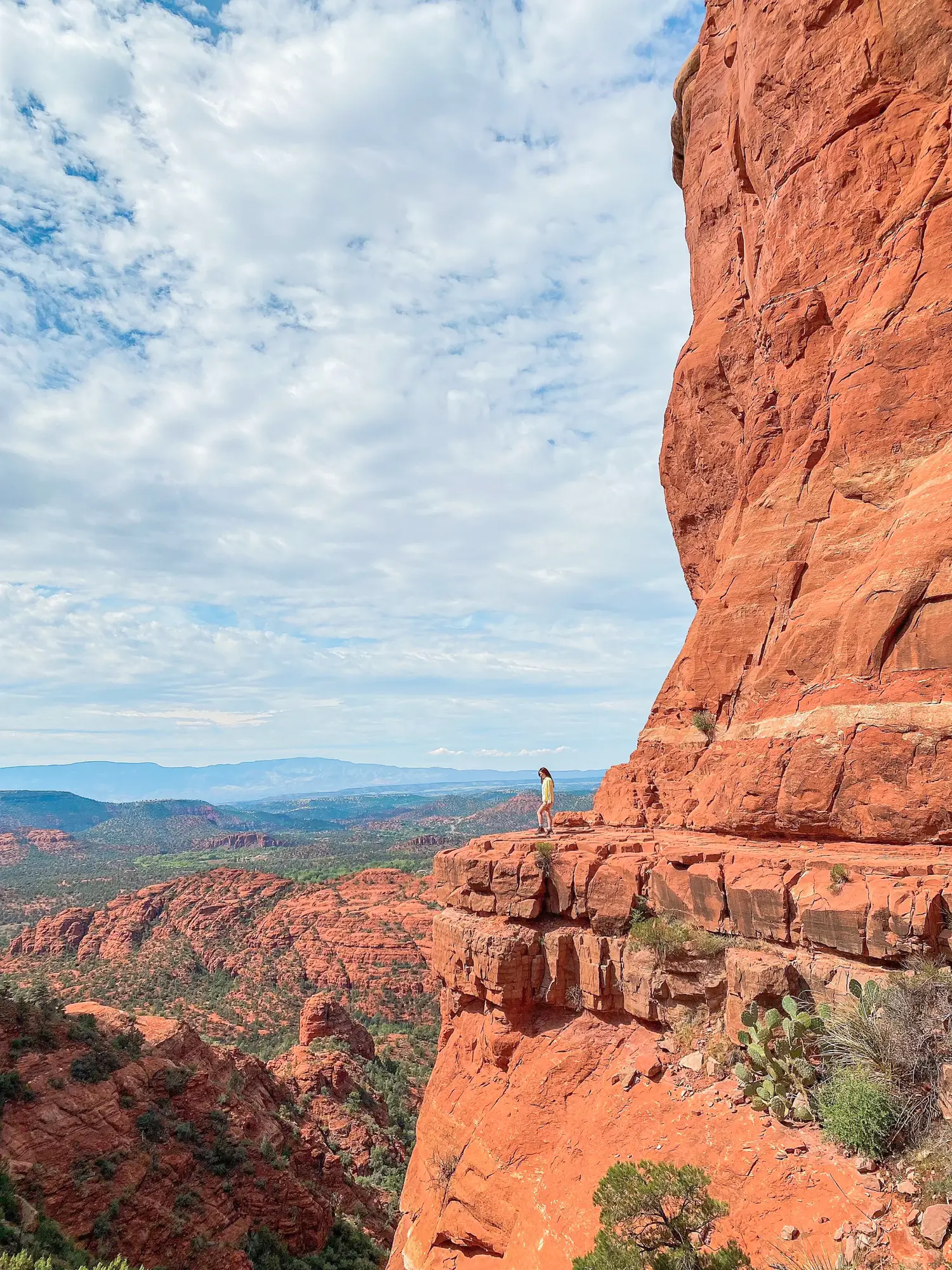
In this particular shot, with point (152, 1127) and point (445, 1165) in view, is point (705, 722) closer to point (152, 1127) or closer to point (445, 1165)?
point (445, 1165)

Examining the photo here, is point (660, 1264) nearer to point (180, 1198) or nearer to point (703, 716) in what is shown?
point (703, 716)

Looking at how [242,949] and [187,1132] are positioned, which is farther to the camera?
[242,949]

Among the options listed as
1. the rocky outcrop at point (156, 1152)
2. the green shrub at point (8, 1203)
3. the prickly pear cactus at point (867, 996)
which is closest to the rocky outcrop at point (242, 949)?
the rocky outcrop at point (156, 1152)

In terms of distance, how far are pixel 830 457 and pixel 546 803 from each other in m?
11.4

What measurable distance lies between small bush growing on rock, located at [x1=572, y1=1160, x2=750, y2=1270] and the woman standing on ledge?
939 centimetres

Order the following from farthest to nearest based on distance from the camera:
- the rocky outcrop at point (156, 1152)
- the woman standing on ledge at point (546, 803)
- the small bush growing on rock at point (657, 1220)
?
the rocky outcrop at point (156, 1152)
the woman standing on ledge at point (546, 803)
the small bush growing on rock at point (657, 1220)

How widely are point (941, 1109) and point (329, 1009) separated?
4736 cm

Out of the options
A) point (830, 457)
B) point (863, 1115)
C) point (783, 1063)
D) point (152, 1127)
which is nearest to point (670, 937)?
point (783, 1063)

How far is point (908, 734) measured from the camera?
1145 cm

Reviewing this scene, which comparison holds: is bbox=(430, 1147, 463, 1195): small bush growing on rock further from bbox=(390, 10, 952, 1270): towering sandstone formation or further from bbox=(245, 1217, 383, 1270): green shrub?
bbox=(245, 1217, 383, 1270): green shrub

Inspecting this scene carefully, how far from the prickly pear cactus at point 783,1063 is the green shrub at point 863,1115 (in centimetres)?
70

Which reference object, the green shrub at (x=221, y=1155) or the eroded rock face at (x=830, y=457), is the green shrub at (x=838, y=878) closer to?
the eroded rock face at (x=830, y=457)

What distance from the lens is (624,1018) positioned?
13656mm

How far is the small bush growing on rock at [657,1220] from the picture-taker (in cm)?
873
